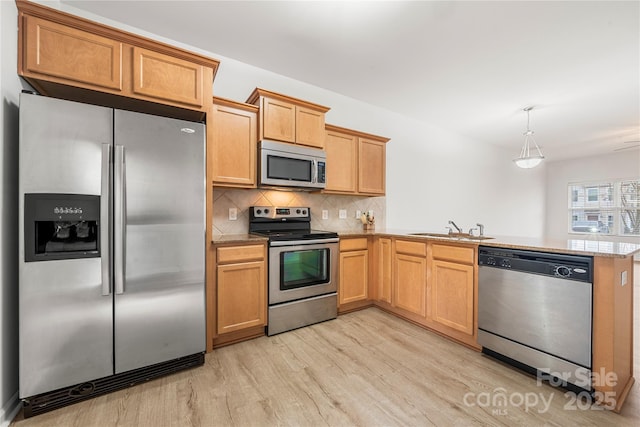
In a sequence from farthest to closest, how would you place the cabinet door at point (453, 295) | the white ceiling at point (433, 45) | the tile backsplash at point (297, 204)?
the tile backsplash at point (297, 204) → the cabinet door at point (453, 295) → the white ceiling at point (433, 45)

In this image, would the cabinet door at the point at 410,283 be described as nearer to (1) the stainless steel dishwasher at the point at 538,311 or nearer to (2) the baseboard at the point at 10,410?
(1) the stainless steel dishwasher at the point at 538,311

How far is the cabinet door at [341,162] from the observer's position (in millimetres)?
3248

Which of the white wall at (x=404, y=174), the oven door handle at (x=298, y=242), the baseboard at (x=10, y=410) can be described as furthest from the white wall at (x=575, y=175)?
the baseboard at (x=10, y=410)

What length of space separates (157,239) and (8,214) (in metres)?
0.75

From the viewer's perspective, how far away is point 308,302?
2678mm

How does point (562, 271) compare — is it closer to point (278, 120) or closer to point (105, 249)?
point (278, 120)

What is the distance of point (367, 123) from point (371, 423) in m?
3.67

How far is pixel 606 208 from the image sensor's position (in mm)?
6867

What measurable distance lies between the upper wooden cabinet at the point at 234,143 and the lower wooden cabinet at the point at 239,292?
2.25ft

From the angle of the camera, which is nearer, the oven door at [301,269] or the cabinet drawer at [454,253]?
the cabinet drawer at [454,253]

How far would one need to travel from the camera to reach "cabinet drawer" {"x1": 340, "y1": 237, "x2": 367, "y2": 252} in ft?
9.82

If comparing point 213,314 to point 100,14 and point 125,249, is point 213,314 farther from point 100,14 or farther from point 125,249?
point 100,14

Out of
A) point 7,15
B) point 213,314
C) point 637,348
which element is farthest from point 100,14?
point 637,348

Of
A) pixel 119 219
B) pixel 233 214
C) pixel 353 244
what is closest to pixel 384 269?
pixel 353 244
